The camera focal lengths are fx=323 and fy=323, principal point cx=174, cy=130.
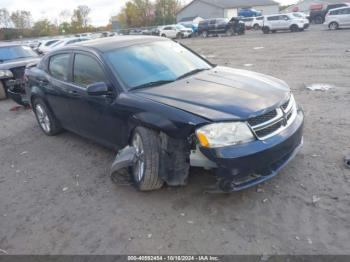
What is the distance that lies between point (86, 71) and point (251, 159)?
263 centimetres

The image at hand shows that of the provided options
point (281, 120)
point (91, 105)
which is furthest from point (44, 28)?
point (281, 120)

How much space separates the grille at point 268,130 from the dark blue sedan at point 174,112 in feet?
0.03

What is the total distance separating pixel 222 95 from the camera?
11.3 feet

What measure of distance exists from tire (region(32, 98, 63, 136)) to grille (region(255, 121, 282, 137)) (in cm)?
388

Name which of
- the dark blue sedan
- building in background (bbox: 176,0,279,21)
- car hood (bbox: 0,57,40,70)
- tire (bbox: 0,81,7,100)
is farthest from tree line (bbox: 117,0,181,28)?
the dark blue sedan

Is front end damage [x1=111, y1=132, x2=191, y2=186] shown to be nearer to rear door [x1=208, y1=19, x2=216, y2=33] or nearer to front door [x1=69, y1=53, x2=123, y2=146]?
front door [x1=69, y1=53, x2=123, y2=146]

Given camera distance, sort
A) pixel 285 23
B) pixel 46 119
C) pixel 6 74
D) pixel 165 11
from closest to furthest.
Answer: pixel 46 119
pixel 6 74
pixel 285 23
pixel 165 11

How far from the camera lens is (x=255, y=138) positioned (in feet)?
10.1

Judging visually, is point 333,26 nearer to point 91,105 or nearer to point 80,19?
point 91,105

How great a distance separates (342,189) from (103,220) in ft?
8.28

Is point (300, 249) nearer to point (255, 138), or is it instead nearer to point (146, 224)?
point (255, 138)

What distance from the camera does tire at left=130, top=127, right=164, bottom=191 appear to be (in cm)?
345

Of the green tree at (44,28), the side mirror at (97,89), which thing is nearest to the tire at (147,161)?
the side mirror at (97,89)

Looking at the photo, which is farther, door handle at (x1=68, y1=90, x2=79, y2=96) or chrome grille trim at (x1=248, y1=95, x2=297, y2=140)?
door handle at (x1=68, y1=90, x2=79, y2=96)
